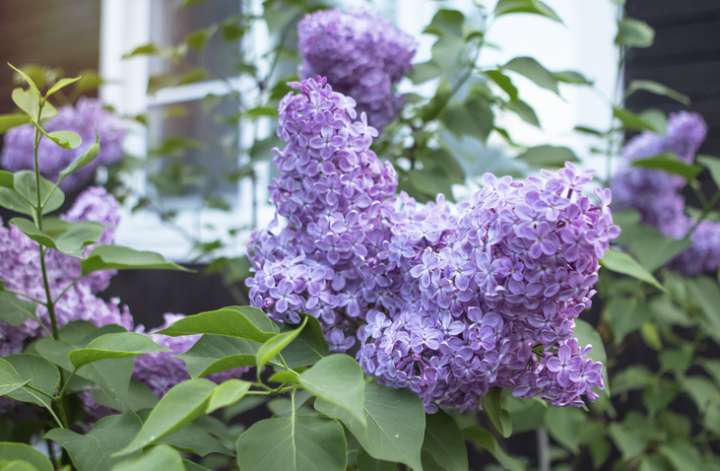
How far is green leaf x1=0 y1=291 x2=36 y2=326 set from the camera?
846 millimetres

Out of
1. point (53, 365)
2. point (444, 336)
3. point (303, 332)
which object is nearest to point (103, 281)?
point (53, 365)

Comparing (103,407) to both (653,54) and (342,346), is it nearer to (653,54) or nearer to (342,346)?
(342,346)

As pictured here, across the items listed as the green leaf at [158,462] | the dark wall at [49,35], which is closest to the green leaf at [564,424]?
the green leaf at [158,462]

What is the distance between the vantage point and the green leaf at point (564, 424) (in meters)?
1.37

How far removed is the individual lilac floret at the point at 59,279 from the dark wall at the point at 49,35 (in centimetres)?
333

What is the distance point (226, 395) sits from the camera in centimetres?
50

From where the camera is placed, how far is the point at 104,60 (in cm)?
401

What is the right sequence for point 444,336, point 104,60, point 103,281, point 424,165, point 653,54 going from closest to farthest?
point 444,336 → point 103,281 → point 424,165 → point 653,54 → point 104,60

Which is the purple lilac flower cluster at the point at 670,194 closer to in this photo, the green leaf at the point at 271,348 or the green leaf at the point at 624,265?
the green leaf at the point at 624,265

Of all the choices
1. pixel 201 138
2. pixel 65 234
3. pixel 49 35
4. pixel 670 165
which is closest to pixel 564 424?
pixel 670 165

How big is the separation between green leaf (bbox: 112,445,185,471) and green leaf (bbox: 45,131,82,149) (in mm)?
331

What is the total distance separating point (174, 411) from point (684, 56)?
6.54 ft

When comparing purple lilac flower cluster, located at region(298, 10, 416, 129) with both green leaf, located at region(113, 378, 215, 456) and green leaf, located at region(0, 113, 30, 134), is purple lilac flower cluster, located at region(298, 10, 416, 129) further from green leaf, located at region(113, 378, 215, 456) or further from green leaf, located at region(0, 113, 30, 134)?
green leaf, located at region(113, 378, 215, 456)

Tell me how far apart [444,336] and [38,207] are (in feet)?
1.44
